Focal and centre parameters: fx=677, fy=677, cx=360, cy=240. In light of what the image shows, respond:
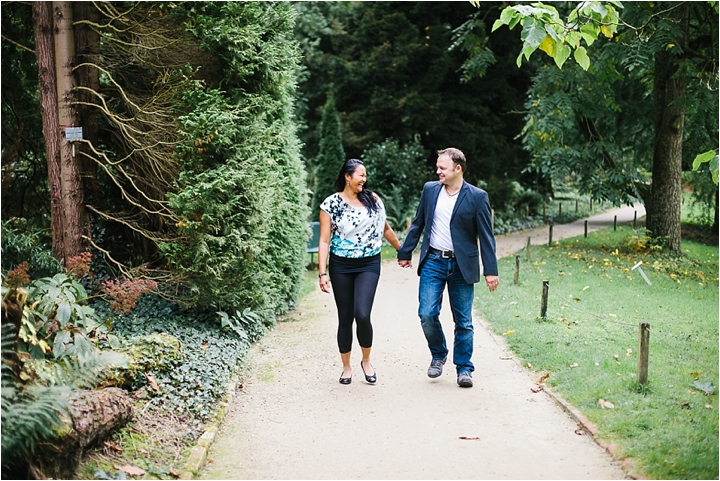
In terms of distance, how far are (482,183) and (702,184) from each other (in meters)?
7.04

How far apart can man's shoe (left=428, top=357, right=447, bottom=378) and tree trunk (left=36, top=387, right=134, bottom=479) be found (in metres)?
3.07

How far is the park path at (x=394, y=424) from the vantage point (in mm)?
4883

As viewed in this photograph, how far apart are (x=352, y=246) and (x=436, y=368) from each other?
1.57m

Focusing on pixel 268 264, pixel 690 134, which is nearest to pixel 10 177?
pixel 268 264

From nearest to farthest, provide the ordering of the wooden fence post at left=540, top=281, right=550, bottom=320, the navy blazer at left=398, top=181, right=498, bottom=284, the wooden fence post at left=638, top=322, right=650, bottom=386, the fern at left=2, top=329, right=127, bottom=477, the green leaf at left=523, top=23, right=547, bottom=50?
the fern at left=2, top=329, right=127, bottom=477, the green leaf at left=523, top=23, right=547, bottom=50, the wooden fence post at left=638, top=322, right=650, bottom=386, the navy blazer at left=398, top=181, right=498, bottom=284, the wooden fence post at left=540, top=281, right=550, bottom=320

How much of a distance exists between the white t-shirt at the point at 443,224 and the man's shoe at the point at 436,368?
1.23 m

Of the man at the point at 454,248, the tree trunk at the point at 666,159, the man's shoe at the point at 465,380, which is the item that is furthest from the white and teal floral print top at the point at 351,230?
the tree trunk at the point at 666,159

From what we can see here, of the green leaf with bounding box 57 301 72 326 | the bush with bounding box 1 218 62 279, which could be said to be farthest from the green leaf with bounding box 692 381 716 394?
the bush with bounding box 1 218 62 279

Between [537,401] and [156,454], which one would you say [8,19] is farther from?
[537,401]

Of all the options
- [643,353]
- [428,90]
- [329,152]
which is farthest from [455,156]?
[428,90]

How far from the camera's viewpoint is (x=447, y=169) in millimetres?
6578

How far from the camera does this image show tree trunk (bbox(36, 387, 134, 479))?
14.1ft

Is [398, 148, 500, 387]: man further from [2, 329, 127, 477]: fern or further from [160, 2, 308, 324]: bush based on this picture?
[2, 329, 127, 477]: fern

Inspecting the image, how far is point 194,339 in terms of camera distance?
755cm
